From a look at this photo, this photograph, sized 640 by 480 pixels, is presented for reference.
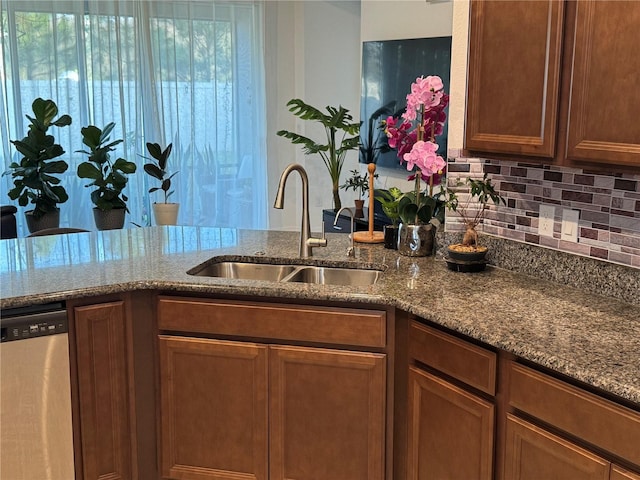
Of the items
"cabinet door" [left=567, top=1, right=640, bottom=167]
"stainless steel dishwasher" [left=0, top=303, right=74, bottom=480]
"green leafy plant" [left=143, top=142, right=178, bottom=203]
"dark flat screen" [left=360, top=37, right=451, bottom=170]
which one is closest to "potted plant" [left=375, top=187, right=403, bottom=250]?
"cabinet door" [left=567, top=1, right=640, bottom=167]

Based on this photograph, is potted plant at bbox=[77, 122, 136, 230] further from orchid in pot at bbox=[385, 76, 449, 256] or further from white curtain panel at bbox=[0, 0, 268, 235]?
orchid in pot at bbox=[385, 76, 449, 256]

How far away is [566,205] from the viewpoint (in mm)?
2693

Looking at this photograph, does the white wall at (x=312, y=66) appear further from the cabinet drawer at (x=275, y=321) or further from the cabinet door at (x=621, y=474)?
the cabinet door at (x=621, y=474)

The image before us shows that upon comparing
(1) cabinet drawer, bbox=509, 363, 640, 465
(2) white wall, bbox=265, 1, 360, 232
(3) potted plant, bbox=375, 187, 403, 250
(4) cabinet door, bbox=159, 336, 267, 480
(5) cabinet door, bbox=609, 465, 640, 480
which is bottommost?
(4) cabinet door, bbox=159, 336, 267, 480

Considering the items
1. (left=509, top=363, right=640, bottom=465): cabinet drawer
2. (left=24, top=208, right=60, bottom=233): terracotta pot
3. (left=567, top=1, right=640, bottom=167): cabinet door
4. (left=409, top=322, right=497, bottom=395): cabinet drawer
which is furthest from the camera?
(left=24, top=208, right=60, bottom=233): terracotta pot

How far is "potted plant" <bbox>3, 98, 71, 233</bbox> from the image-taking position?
19.6ft

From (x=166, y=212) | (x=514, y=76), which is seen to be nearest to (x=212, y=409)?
(x=514, y=76)

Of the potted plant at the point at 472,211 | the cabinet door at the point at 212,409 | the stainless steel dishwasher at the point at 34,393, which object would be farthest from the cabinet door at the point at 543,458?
the stainless steel dishwasher at the point at 34,393

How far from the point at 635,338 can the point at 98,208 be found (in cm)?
510

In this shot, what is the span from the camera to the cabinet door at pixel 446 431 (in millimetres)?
2266

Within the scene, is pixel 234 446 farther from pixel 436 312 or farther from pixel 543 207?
pixel 543 207

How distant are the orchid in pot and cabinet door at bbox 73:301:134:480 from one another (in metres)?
1.21

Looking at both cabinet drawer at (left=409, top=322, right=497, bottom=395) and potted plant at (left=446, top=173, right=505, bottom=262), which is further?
potted plant at (left=446, top=173, right=505, bottom=262)

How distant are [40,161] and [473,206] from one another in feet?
13.8
